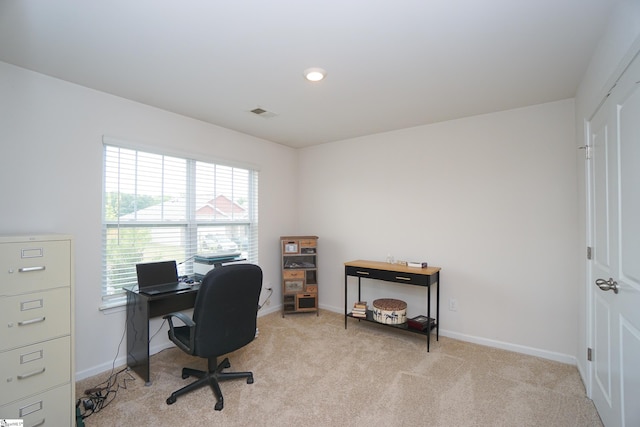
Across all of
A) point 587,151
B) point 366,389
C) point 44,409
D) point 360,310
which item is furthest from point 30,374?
point 587,151

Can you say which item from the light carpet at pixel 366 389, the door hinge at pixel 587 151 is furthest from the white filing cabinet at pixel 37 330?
the door hinge at pixel 587 151

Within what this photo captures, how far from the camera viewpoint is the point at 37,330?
6.11 ft

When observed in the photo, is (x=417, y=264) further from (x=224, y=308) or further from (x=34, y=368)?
(x=34, y=368)

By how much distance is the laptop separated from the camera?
272 cm

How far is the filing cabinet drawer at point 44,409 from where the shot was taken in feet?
5.76

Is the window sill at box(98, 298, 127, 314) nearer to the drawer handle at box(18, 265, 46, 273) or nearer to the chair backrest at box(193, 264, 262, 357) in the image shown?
the drawer handle at box(18, 265, 46, 273)

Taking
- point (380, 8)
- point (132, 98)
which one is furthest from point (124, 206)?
point (380, 8)

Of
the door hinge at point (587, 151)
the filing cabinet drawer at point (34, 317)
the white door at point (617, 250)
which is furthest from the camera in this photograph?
the door hinge at point (587, 151)

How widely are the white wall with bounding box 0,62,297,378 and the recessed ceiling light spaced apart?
1.68 metres

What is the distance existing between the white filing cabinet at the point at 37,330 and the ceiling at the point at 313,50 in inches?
51.0

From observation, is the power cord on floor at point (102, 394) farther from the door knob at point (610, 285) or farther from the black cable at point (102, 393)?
the door knob at point (610, 285)

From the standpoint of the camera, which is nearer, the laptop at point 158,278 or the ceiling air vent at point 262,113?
the laptop at point 158,278

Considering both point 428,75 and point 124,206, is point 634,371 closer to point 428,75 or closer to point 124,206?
point 428,75

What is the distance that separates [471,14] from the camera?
5.53ft
